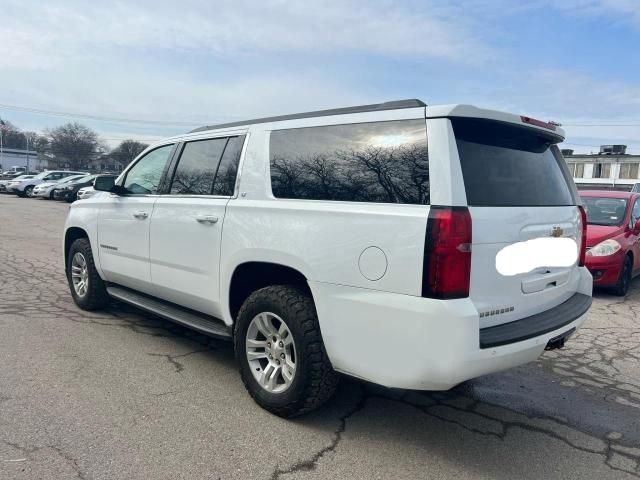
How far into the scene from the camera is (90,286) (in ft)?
18.3

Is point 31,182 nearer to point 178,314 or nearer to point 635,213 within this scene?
point 178,314

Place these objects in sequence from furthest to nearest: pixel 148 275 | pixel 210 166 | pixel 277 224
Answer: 1. pixel 148 275
2. pixel 210 166
3. pixel 277 224

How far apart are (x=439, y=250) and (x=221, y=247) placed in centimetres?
175

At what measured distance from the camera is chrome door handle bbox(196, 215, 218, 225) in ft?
12.6

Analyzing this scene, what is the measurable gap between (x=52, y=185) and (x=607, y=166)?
54.9 meters

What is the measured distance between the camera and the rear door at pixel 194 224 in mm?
3883

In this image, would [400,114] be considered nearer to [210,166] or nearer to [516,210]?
[516,210]

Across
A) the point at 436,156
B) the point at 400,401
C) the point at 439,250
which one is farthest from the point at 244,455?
the point at 436,156

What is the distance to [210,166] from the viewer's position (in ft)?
13.7

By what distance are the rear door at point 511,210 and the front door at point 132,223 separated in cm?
288

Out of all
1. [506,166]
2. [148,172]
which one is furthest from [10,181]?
[506,166]

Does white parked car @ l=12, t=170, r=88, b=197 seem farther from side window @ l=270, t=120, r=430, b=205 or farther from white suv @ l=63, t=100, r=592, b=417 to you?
side window @ l=270, t=120, r=430, b=205

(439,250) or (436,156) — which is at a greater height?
(436,156)

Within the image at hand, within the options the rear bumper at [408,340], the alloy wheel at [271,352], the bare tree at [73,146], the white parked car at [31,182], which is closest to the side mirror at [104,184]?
the alloy wheel at [271,352]
